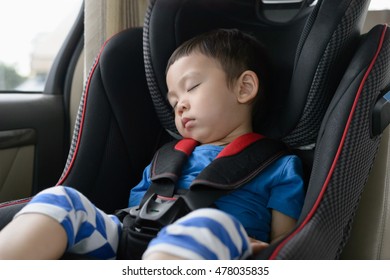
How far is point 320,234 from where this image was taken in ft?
2.95

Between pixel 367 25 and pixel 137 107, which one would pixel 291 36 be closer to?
pixel 367 25

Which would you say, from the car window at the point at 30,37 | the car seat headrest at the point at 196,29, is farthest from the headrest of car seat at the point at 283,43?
the car window at the point at 30,37

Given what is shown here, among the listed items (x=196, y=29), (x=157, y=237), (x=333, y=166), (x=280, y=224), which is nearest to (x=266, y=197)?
(x=280, y=224)

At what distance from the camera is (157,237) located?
0.83 metres

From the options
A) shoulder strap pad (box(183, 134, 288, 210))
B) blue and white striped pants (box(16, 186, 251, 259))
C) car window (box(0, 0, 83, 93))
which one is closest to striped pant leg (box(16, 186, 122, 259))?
blue and white striped pants (box(16, 186, 251, 259))

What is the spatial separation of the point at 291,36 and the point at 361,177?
48cm

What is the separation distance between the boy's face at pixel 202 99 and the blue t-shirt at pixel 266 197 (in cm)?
15

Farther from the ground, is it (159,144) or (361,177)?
(361,177)

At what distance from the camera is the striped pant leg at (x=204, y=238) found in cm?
77

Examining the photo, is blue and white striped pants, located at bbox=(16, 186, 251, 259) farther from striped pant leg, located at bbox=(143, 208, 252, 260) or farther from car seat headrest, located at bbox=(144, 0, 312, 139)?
car seat headrest, located at bbox=(144, 0, 312, 139)

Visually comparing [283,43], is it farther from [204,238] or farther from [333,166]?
[204,238]

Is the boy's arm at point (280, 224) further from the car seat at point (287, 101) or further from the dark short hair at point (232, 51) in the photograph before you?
the dark short hair at point (232, 51)

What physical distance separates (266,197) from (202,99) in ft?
1.00
